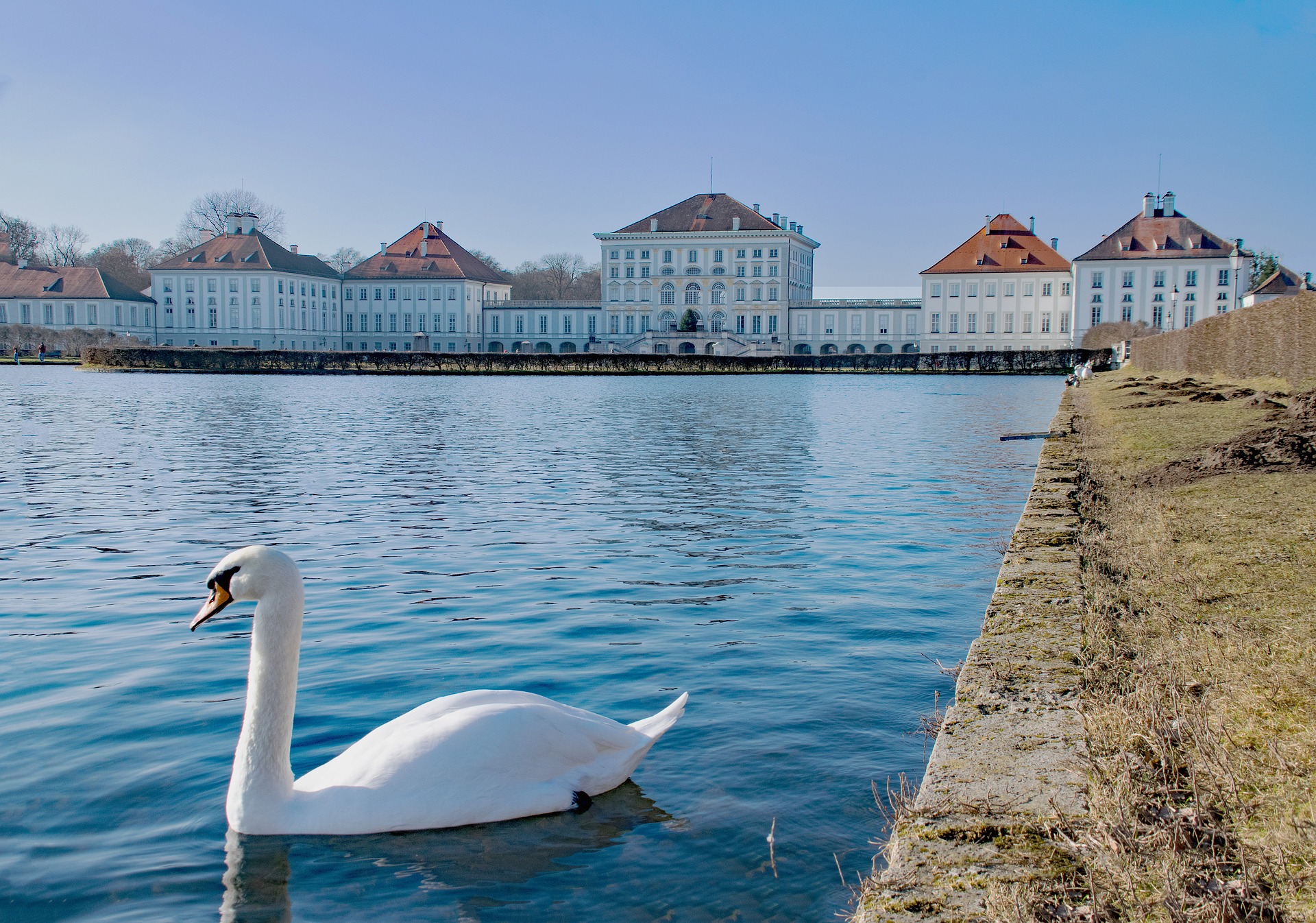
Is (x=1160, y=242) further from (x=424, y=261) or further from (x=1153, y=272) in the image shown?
(x=424, y=261)

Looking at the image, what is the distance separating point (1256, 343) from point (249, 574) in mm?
22203

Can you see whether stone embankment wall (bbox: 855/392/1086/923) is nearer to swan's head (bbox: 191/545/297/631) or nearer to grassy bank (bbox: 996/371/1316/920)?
grassy bank (bbox: 996/371/1316/920)

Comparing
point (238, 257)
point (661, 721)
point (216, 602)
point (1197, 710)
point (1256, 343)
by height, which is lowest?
point (661, 721)

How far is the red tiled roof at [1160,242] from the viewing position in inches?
3588

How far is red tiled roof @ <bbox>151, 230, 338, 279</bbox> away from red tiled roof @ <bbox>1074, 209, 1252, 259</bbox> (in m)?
67.6

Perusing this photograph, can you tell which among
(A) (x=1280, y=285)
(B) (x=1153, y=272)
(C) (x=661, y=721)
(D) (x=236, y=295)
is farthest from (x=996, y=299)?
(C) (x=661, y=721)

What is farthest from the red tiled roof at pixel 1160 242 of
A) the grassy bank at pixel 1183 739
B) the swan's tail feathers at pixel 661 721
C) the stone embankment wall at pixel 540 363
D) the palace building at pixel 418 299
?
the swan's tail feathers at pixel 661 721

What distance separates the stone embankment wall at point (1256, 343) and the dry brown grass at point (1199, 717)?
11316 mm

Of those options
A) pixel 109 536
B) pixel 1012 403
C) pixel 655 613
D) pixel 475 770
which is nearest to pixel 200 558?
pixel 109 536

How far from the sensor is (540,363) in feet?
228

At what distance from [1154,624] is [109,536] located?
8.44 meters

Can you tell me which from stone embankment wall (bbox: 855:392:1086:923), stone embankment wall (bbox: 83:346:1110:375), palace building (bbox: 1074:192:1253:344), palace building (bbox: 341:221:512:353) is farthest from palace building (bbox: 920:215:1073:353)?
stone embankment wall (bbox: 855:392:1086:923)

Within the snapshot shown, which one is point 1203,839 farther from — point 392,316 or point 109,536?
point 392,316

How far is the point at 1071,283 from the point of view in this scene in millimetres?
96625
